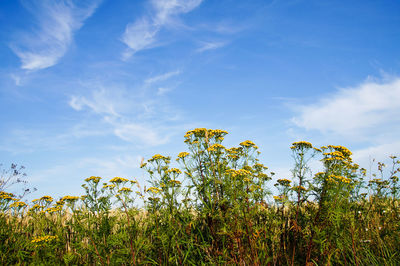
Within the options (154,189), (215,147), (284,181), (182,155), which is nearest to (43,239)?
(154,189)

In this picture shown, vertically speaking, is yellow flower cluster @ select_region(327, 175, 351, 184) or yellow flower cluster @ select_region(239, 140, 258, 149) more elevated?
yellow flower cluster @ select_region(239, 140, 258, 149)

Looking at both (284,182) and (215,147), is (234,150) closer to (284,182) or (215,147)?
(215,147)

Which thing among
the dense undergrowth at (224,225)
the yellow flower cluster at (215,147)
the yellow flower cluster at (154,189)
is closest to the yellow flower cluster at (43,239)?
the dense undergrowth at (224,225)

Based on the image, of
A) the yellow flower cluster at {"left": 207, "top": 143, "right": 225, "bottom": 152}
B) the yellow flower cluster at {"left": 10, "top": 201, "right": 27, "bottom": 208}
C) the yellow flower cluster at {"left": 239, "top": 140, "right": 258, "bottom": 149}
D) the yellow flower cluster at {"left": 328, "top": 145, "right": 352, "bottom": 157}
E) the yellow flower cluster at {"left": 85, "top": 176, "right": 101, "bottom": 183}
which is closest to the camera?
the yellow flower cluster at {"left": 207, "top": 143, "right": 225, "bottom": 152}

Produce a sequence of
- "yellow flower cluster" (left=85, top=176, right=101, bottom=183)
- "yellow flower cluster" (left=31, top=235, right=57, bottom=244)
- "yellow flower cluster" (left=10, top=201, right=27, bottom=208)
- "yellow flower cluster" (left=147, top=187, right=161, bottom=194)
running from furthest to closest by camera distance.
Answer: "yellow flower cluster" (left=10, top=201, right=27, bottom=208)
"yellow flower cluster" (left=85, top=176, right=101, bottom=183)
"yellow flower cluster" (left=147, top=187, right=161, bottom=194)
"yellow flower cluster" (left=31, top=235, right=57, bottom=244)

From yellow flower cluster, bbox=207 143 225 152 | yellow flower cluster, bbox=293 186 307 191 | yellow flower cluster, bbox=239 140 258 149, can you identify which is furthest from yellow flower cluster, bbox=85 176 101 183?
yellow flower cluster, bbox=293 186 307 191

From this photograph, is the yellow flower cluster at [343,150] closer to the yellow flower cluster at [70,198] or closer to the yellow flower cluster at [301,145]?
the yellow flower cluster at [301,145]

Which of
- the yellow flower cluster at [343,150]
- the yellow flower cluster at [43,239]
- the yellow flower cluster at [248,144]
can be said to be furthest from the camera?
the yellow flower cluster at [248,144]

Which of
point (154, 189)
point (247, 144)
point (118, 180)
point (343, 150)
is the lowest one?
point (154, 189)

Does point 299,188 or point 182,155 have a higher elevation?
point 182,155

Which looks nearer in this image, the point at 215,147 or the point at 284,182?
the point at 215,147

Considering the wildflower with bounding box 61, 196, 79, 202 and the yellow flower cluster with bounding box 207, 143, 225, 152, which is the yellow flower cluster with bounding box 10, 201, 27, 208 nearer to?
the wildflower with bounding box 61, 196, 79, 202

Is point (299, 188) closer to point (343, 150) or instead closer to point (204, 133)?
point (343, 150)

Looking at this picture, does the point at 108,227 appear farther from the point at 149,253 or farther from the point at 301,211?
the point at 301,211
